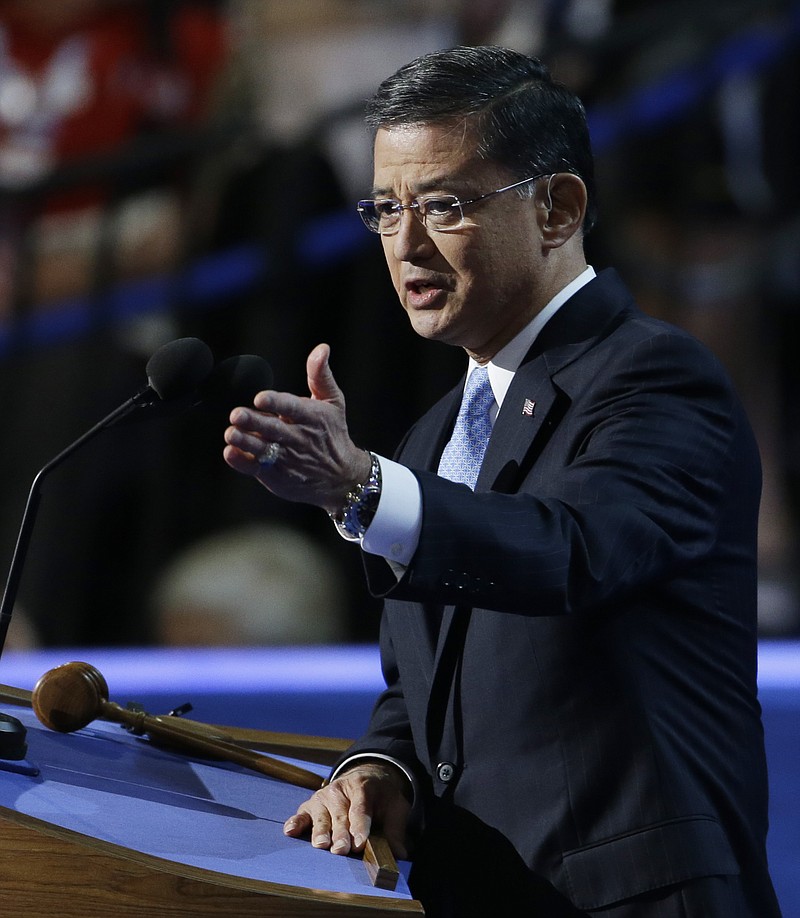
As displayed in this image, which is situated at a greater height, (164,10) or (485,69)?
(164,10)

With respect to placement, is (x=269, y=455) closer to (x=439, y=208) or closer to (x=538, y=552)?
(x=538, y=552)


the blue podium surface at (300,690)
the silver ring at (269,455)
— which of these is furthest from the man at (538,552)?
the blue podium surface at (300,690)

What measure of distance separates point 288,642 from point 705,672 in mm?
2662

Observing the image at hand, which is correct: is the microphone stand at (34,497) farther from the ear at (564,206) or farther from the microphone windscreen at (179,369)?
the ear at (564,206)

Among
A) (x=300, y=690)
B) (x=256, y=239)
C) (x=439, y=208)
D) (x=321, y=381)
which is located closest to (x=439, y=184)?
(x=439, y=208)

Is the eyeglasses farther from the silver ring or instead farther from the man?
the silver ring

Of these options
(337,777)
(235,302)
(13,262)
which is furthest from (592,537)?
(13,262)

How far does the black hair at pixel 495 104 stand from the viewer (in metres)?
1.27

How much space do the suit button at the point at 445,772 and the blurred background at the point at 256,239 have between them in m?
2.55

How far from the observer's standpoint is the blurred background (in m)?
3.81

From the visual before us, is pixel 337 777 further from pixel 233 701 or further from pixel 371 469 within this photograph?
pixel 233 701

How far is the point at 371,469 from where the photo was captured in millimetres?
968

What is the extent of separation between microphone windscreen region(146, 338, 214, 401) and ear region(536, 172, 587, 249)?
0.41m

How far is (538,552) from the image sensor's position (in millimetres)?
971
